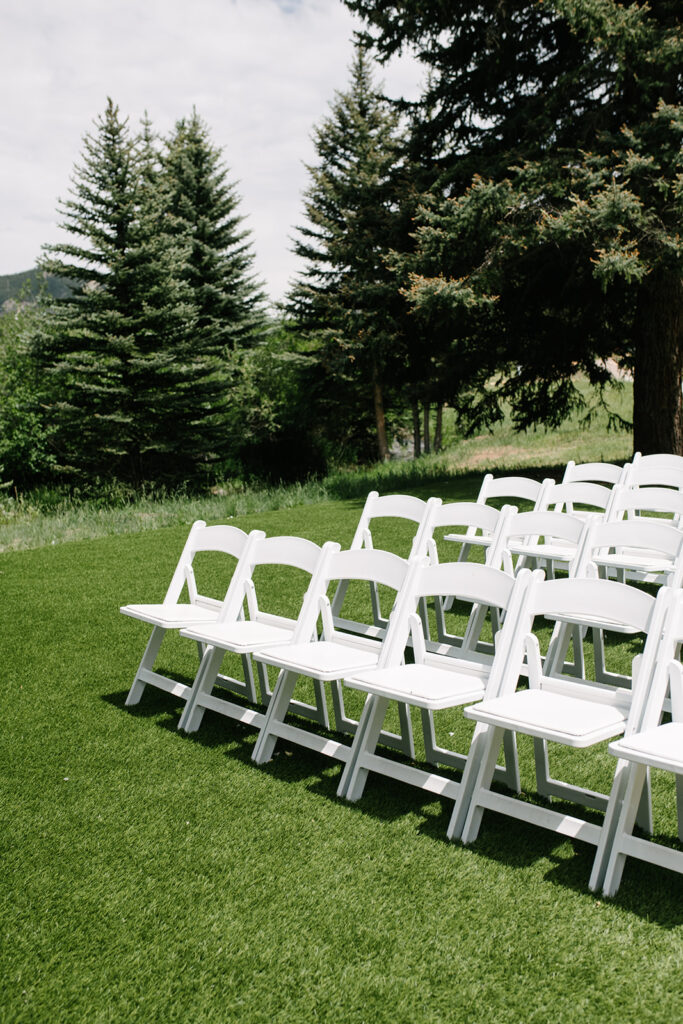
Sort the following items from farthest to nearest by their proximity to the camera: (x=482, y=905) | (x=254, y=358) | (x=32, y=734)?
(x=254, y=358), (x=32, y=734), (x=482, y=905)

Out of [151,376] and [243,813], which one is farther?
[151,376]

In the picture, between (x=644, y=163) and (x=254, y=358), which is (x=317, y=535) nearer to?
(x=644, y=163)

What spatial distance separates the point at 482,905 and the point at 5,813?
2.11 metres

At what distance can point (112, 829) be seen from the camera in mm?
3381

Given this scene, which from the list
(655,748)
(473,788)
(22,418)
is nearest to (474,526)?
(473,788)

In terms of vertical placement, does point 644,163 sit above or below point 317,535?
above

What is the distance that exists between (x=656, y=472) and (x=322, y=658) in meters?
4.47

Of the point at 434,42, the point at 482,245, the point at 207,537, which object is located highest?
the point at 434,42

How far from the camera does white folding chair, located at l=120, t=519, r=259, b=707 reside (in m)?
4.72

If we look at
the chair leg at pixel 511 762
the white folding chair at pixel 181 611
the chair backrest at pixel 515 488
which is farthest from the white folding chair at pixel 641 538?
the white folding chair at pixel 181 611

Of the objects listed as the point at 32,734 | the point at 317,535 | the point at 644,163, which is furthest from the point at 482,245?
the point at 32,734

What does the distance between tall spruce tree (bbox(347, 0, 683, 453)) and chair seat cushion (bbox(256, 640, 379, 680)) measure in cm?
990

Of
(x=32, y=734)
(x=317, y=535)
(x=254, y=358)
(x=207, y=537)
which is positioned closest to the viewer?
(x=32, y=734)

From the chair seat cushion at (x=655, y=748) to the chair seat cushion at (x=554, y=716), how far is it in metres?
0.10
